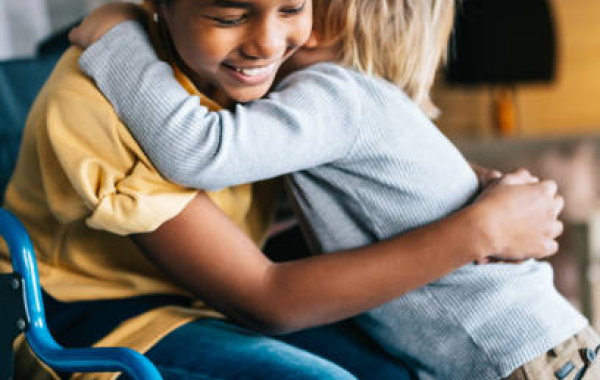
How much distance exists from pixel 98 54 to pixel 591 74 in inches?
130

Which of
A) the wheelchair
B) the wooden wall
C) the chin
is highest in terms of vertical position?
the chin

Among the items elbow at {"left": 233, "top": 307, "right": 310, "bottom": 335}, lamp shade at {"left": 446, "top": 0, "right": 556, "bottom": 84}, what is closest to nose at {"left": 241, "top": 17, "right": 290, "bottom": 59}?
elbow at {"left": 233, "top": 307, "right": 310, "bottom": 335}

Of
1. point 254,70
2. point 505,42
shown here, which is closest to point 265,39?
point 254,70

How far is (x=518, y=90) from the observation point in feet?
12.1

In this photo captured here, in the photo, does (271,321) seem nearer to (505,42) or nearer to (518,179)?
(518,179)

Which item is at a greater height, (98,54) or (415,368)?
(98,54)

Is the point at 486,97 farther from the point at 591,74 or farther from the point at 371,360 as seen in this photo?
the point at 371,360

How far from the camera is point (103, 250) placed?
0.95 m

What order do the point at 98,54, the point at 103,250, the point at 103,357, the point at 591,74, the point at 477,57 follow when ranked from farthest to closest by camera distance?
the point at 591,74 < the point at 477,57 < the point at 103,250 < the point at 98,54 < the point at 103,357

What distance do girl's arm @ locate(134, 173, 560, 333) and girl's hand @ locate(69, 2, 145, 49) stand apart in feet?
0.86

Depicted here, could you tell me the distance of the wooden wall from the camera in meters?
3.54

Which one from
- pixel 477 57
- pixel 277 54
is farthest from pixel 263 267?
pixel 477 57

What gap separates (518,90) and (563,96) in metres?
0.24

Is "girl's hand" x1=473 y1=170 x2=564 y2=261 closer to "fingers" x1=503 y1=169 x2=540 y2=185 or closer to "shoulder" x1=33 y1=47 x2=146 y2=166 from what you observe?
"fingers" x1=503 y1=169 x2=540 y2=185
